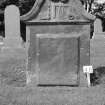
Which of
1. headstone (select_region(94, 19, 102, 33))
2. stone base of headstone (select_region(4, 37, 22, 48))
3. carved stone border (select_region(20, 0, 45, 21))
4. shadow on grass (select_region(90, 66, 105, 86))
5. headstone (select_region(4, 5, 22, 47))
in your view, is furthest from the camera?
headstone (select_region(94, 19, 102, 33))

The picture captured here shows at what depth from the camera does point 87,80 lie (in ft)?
23.5

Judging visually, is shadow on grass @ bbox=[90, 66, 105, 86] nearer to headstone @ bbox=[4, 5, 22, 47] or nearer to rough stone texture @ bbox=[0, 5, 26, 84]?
rough stone texture @ bbox=[0, 5, 26, 84]

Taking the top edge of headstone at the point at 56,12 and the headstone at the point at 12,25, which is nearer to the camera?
the top edge of headstone at the point at 56,12

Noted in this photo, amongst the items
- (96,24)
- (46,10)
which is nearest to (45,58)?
(46,10)

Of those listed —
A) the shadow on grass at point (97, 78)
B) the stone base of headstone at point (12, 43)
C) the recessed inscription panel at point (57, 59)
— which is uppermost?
the recessed inscription panel at point (57, 59)

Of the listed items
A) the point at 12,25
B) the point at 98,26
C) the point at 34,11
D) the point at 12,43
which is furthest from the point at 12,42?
the point at 34,11

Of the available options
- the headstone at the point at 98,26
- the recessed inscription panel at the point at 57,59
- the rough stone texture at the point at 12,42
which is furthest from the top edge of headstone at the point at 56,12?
the headstone at the point at 98,26

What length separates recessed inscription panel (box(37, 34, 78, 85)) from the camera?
7.05m

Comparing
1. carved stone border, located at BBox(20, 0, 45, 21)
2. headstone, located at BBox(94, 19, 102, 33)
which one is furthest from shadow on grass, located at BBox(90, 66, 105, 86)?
headstone, located at BBox(94, 19, 102, 33)

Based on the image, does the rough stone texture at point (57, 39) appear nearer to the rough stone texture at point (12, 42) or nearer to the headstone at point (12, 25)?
the rough stone texture at point (12, 42)

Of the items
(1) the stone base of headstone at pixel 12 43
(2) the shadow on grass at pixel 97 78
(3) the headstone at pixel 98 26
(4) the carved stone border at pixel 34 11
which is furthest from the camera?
(3) the headstone at pixel 98 26

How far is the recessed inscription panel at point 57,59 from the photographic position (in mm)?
7047

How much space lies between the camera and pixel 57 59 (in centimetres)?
708

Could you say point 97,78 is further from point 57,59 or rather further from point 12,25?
point 12,25
